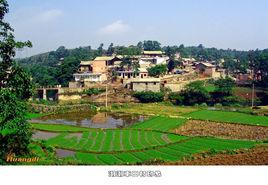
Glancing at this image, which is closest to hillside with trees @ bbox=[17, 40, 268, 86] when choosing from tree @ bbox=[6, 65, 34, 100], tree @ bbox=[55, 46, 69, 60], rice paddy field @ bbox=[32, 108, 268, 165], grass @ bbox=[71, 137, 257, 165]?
tree @ bbox=[55, 46, 69, 60]

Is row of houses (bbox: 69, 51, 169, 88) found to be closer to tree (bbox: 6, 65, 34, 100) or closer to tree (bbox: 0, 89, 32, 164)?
tree (bbox: 0, 89, 32, 164)

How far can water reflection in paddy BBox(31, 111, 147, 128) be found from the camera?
401 inches

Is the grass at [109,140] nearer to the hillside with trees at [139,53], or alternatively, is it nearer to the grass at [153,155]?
the grass at [153,155]

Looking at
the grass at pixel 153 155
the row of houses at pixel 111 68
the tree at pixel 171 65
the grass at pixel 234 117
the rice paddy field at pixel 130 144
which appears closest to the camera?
the grass at pixel 153 155

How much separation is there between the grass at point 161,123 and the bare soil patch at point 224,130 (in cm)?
35

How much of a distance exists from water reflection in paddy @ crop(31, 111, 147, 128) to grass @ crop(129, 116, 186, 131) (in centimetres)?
33

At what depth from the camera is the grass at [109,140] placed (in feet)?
25.8

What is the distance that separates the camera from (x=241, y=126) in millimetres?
11648

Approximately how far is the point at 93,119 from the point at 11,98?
747cm

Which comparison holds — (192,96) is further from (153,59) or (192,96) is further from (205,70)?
(205,70)

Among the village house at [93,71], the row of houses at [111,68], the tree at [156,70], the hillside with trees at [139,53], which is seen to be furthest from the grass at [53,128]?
the tree at [156,70]
